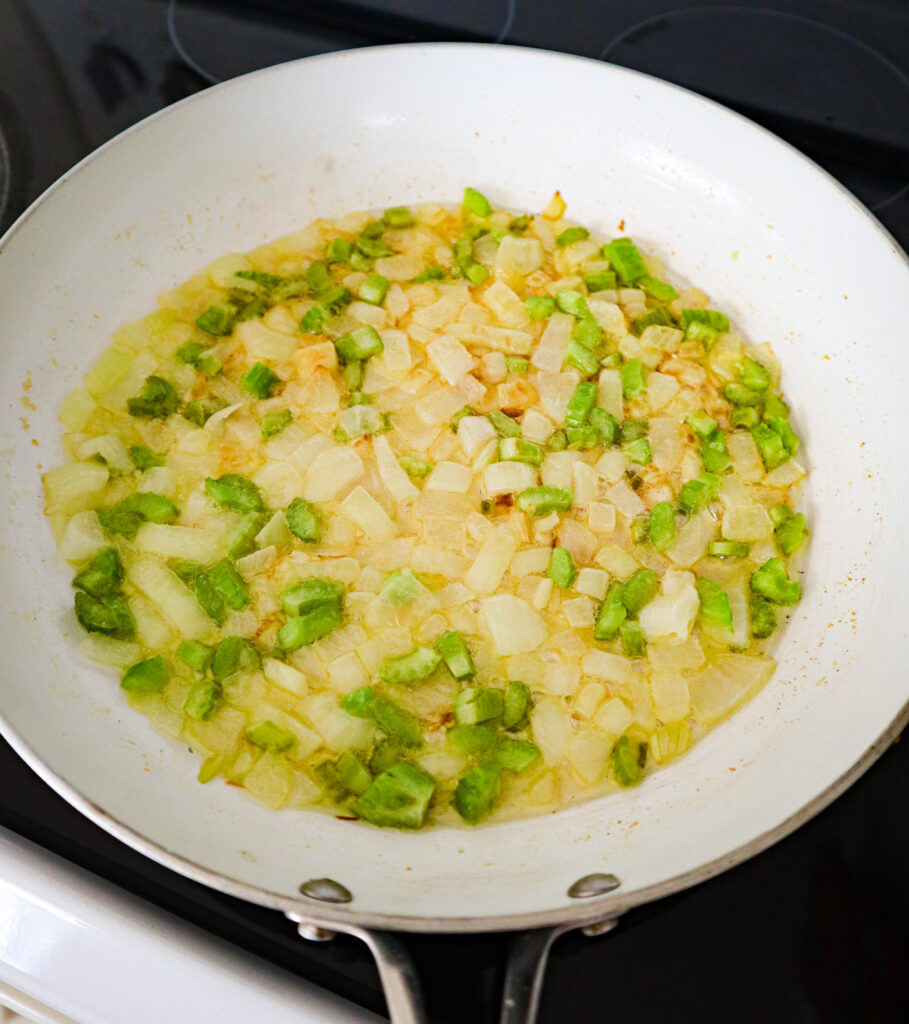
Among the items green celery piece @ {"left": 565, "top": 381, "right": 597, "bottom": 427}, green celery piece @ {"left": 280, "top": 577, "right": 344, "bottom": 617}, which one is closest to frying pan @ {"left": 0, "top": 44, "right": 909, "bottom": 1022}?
green celery piece @ {"left": 280, "top": 577, "right": 344, "bottom": 617}

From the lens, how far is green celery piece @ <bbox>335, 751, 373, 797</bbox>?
116 centimetres

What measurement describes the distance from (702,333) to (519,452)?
15.3 inches

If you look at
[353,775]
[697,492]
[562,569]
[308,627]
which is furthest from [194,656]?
[697,492]

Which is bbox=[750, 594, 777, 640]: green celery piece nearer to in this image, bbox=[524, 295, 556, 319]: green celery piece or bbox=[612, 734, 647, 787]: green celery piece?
bbox=[612, 734, 647, 787]: green celery piece

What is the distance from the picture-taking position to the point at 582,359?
4.94ft

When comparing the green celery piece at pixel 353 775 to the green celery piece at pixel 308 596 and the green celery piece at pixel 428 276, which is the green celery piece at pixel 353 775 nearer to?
the green celery piece at pixel 308 596

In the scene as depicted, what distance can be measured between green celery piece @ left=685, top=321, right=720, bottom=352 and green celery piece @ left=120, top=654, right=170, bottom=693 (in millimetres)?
973

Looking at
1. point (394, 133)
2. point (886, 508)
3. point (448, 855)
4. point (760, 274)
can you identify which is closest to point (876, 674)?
point (886, 508)

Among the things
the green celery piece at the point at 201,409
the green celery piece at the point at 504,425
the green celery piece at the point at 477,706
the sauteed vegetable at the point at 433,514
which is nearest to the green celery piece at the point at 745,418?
the sauteed vegetable at the point at 433,514

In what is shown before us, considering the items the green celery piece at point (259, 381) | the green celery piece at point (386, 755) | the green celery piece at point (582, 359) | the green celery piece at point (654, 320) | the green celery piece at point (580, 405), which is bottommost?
the green celery piece at point (386, 755)

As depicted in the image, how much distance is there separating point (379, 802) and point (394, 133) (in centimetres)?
116

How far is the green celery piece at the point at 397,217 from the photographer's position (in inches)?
65.2

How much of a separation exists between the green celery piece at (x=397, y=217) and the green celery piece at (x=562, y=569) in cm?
72

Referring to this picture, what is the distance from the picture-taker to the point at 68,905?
3.38 feet
